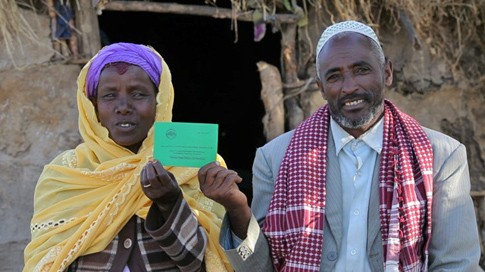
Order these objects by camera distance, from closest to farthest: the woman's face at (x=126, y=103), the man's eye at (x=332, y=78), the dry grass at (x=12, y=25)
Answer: the man's eye at (x=332, y=78)
the woman's face at (x=126, y=103)
the dry grass at (x=12, y=25)

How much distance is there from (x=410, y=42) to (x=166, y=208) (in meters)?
2.61

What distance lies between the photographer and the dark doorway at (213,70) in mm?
6586

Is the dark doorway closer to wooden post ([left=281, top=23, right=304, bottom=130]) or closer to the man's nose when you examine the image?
wooden post ([left=281, top=23, right=304, bottom=130])

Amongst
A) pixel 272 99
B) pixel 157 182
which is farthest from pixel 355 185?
pixel 272 99

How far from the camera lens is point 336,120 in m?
2.82

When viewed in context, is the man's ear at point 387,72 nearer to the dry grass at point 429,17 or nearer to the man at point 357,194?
the man at point 357,194

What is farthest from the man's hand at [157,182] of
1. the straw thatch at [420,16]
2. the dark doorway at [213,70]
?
the dark doorway at [213,70]

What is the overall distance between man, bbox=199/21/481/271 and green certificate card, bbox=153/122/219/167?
0.05 meters

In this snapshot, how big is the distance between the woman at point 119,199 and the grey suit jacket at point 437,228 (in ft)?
0.60

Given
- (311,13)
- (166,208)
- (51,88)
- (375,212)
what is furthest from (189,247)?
(311,13)

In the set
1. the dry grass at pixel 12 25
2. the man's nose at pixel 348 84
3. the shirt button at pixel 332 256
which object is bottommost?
the shirt button at pixel 332 256

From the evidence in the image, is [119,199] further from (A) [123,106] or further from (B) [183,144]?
(B) [183,144]

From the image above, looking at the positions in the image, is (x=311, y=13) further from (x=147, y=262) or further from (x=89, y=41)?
(x=147, y=262)

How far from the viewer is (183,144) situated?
2555 mm
